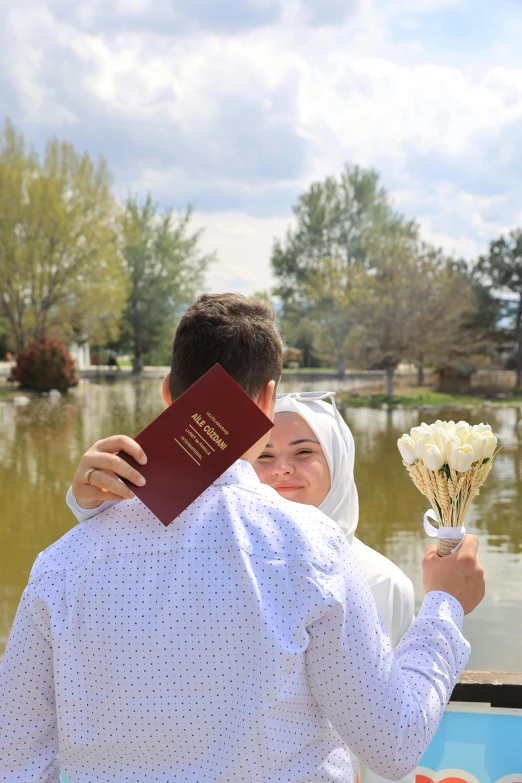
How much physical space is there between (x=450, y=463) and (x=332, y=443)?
0.82 metres

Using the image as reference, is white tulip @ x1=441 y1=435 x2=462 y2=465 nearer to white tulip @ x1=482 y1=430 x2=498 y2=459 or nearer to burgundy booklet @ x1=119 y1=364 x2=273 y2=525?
white tulip @ x1=482 y1=430 x2=498 y2=459

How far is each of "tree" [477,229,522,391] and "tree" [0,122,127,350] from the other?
14569 mm

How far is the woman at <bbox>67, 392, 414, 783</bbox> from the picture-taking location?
2111 mm

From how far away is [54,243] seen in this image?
3077cm

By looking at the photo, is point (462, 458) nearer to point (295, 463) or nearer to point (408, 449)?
point (408, 449)

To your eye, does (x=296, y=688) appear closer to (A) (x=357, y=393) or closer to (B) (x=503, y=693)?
(B) (x=503, y=693)

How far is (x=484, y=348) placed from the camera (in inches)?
1024

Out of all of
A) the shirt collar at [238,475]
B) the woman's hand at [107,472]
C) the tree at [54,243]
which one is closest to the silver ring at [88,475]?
the woman's hand at [107,472]

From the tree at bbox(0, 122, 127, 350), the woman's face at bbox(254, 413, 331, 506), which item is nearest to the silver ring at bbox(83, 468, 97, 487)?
the woman's face at bbox(254, 413, 331, 506)

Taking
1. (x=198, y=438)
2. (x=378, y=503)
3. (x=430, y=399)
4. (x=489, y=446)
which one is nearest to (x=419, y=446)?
(x=489, y=446)

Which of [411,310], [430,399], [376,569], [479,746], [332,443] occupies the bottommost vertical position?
[430,399]

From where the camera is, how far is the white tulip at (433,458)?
1.35m

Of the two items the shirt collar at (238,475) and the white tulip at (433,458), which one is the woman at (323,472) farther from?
the shirt collar at (238,475)

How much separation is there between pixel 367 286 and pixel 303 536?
26.5 metres
